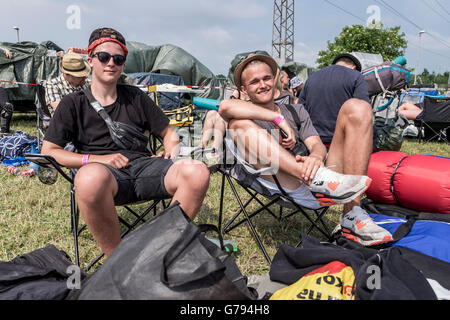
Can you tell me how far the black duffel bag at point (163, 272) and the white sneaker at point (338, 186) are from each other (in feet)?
3.56

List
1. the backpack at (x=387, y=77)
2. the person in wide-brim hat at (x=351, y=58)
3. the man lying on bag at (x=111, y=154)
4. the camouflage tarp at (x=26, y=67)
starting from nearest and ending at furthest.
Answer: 1. the man lying on bag at (x=111, y=154)
2. the backpack at (x=387, y=77)
3. the person in wide-brim hat at (x=351, y=58)
4. the camouflage tarp at (x=26, y=67)

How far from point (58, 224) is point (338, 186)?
2.42 metres

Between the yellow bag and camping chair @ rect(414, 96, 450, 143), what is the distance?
8.15 meters

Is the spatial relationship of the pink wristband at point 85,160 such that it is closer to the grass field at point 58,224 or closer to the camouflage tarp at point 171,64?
the grass field at point 58,224

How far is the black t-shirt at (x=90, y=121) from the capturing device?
223 centimetres

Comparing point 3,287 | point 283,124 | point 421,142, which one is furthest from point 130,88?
point 421,142

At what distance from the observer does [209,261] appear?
3.68 feet

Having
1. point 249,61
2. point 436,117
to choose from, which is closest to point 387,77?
point 249,61

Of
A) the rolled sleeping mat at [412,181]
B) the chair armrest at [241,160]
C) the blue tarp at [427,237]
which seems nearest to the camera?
the blue tarp at [427,237]

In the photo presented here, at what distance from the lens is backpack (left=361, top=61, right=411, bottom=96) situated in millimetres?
3410

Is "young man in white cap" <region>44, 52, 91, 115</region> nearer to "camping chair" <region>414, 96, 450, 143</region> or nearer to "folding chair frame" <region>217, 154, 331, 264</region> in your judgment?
"folding chair frame" <region>217, 154, 331, 264</region>

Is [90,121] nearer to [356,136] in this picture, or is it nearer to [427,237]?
[356,136]

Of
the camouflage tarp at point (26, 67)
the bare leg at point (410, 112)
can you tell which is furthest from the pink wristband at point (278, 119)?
the camouflage tarp at point (26, 67)

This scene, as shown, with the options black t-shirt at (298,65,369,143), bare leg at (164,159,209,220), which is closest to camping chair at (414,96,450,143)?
black t-shirt at (298,65,369,143)
